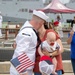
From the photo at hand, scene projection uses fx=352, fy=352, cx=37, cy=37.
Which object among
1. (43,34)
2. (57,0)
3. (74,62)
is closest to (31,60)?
(43,34)

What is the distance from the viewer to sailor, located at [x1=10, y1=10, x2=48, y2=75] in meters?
4.31

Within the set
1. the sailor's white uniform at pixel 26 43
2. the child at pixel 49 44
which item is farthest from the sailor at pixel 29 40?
the child at pixel 49 44

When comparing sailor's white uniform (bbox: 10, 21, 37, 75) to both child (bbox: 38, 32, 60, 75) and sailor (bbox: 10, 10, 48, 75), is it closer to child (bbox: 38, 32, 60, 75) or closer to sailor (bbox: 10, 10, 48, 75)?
sailor (bbox: 10, 10, 48, 75)

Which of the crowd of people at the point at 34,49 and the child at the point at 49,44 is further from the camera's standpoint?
the child at the point at 49,44

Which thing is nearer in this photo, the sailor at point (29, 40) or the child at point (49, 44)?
the sailor at point (29, 40)

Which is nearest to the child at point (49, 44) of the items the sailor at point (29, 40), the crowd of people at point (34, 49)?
the crowd of people at point (34, 49)

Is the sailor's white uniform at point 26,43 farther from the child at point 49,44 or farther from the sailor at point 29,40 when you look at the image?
the child at point 49,44

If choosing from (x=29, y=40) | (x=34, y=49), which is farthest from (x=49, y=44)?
(x=29, y=40)

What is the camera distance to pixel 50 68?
4371 mm

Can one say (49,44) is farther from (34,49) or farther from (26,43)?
(26,43)

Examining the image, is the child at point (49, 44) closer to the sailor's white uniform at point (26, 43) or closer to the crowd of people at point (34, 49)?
the crowd of people at point (34, 49)

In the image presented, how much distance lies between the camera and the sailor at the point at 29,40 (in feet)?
14.1

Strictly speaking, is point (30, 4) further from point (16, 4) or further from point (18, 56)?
point (18, 56)

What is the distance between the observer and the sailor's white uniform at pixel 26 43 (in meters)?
4.31
